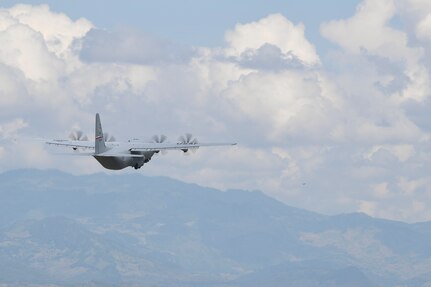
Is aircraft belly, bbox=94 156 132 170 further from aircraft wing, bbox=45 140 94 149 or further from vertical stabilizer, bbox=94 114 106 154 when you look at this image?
aircraft wing, bbox=45 140 94 149

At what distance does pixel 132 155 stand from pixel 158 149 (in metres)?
7.64

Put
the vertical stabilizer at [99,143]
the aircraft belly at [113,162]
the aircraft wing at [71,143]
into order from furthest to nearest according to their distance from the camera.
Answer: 1. the aircraft wing at [71,143]
2. the vertical stabilizer at [99,143]
3. the aircraft belly at [113,162]

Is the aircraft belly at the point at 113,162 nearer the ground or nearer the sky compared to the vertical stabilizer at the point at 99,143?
nearer the ground

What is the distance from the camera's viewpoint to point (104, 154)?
159m

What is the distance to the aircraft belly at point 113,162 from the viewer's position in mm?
159250

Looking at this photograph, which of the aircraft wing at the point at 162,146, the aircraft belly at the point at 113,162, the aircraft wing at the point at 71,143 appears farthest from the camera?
the aircraft wing at the point at 71,143

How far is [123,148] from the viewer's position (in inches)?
6378

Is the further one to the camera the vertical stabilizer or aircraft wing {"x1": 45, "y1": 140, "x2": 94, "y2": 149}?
aircraft wing {"x1": 45, "y1": 140, "x2": 94, "y2": 149}

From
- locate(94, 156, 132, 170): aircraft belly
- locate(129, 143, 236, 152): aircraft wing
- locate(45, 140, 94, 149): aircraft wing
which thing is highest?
locate(45, 140, 94, 149): aircraft wing

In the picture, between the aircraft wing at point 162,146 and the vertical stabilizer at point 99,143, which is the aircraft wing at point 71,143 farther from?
the aircraft wing at point 162,146

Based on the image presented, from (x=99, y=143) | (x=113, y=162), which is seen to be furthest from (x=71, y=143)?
(x=113, y=162)

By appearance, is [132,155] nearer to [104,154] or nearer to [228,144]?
[104,154]

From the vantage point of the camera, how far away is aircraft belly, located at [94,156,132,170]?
159 metres

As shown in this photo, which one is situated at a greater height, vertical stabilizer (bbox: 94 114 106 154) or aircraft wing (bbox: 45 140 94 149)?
aircraft wing (bbox: 45 140 94 149)
